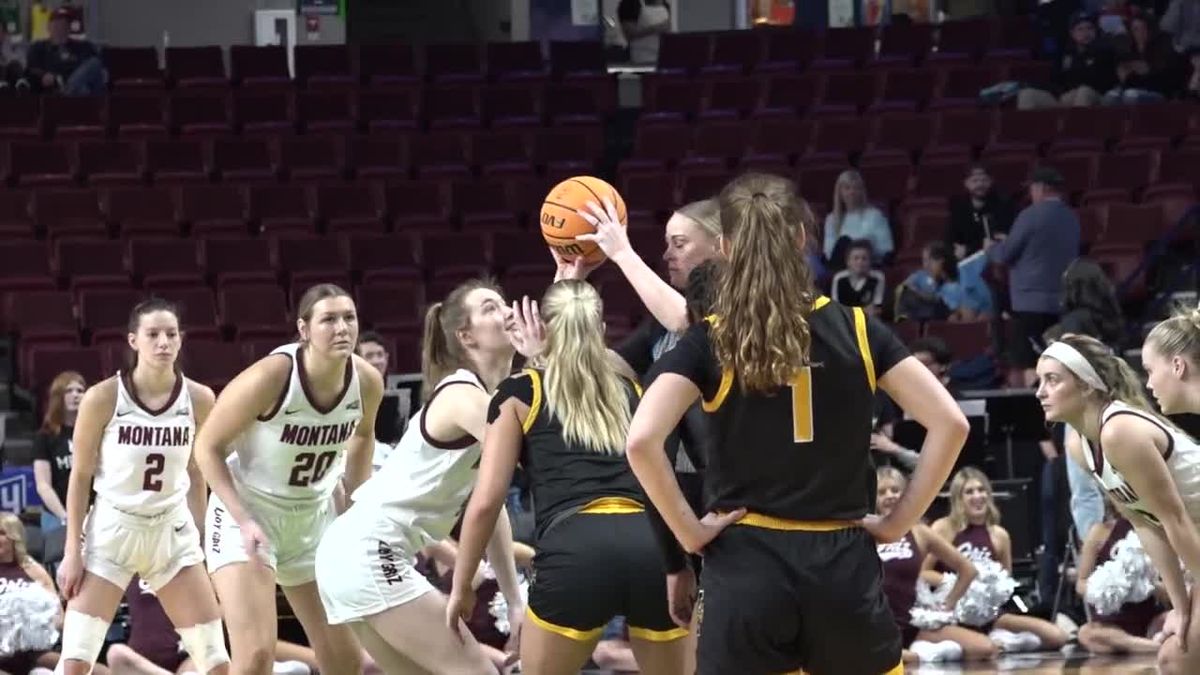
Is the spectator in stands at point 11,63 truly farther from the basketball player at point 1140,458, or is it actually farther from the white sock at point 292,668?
the basketball player at point 1140,458

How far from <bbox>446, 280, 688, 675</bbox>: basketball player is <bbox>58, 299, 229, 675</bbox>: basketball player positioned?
223 centimetres

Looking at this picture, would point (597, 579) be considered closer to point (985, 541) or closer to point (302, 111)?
point (985, 541)

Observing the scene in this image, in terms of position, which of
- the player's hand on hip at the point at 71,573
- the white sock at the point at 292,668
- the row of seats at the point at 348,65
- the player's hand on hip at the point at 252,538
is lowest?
the white sock at the point at 292,668

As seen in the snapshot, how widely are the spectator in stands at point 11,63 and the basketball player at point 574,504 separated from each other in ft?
39.4

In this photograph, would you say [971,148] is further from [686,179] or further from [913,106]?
[686,179]

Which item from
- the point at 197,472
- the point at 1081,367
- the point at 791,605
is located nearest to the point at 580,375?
the point at 791,605

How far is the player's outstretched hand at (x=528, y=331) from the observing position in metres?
4.82

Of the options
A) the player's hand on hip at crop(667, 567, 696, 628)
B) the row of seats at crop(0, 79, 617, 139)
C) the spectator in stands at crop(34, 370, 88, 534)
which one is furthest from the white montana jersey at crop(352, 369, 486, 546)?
the row of seats at crop(0, 79, 617, 139)

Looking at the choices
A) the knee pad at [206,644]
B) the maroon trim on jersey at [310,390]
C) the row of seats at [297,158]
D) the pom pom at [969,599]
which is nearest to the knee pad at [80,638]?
the knee pad at [206,644]

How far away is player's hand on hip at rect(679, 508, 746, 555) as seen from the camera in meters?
3.80

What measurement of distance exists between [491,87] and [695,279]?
1177cm

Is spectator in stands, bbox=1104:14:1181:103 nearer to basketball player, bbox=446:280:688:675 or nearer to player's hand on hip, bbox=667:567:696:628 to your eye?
basketball player, bbox=446:280:688:675

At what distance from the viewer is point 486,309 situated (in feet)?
17.3

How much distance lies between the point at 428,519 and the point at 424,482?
0.11 meters
